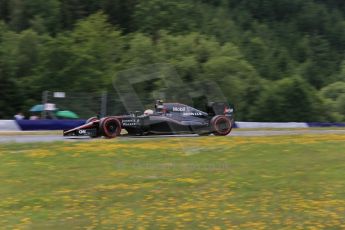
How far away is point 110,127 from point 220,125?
438cm

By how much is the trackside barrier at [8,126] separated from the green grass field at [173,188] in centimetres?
1267

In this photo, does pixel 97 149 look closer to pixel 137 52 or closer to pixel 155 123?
pixel 155 123

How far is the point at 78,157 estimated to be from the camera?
13500mm

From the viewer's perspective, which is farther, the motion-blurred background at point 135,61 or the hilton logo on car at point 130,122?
the motion-blurred background at point 135,61

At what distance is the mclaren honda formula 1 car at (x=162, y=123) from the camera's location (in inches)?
792

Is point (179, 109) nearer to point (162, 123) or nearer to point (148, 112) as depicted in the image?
point (162, 123)

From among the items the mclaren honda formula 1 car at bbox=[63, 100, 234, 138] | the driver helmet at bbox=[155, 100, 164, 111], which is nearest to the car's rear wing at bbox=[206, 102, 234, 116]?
the mclaren honda formula 1 car at bbox=[63, 100, 234, 138]

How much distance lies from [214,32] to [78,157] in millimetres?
68523

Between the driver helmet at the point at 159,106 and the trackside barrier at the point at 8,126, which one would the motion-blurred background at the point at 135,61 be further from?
the driver helmet at the point at 159,106

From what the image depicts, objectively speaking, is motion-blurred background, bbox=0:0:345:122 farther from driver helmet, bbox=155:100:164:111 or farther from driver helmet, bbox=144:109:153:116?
driver helmet, bbox=144:109:153:116

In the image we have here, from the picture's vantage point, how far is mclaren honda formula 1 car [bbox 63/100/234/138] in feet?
66.0

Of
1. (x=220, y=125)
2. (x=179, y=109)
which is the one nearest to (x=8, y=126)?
(x=179, y=109)

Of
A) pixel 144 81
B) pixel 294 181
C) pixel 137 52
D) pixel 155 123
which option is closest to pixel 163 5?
pixel 137 52

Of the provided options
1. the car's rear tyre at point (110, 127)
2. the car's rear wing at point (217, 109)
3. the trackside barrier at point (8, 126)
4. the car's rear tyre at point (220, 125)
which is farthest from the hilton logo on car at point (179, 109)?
the trackside barrier at point (8, 126)
